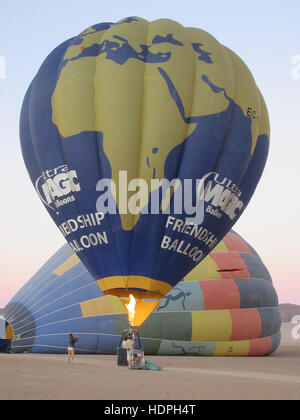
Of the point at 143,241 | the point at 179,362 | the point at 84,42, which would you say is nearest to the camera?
the point at 143,241

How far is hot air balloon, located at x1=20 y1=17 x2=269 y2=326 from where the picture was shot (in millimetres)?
12727

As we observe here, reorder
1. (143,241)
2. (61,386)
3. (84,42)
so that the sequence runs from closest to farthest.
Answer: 1. (61,386)
2. (143,241)
3. (84,42)

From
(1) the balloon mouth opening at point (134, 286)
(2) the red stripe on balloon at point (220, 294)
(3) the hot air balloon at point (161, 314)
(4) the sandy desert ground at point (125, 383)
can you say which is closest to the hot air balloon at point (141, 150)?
(1) the balloon mouth opening at point (134, 286)

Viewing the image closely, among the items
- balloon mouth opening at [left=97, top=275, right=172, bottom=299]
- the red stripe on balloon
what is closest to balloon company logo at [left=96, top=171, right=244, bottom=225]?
balloon mouth opening at [left=97, top=275, right=172, bottom=299]

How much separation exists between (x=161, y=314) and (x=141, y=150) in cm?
726

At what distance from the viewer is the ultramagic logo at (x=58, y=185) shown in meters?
13.1

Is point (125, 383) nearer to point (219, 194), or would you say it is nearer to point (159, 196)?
point (159, 196)

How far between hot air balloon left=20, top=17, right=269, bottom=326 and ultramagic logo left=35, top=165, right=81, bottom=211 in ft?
0.08

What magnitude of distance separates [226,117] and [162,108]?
158 cm

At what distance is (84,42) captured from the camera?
13.9 meters

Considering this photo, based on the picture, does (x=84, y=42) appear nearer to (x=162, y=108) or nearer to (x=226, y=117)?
(x=162, y=108)

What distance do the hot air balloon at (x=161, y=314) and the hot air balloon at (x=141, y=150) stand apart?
16.2ft
